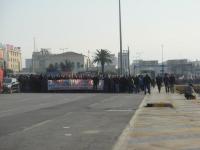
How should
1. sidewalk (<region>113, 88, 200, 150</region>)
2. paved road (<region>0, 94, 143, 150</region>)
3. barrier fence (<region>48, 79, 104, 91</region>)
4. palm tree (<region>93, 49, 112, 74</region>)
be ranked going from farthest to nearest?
palm tree (<region>93, 49, 112, 74</region>)
barrier fence (<region>48, 79, 104, 91</region>)
paved road (<region>0, 94, 143, 150</region>)
sidewalk (<region>113, 88, 200, 150</region>)

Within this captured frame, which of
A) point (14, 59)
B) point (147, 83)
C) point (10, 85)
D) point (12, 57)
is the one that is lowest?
point (10, 85)

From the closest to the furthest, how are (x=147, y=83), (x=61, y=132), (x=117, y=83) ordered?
1. (x=61, y=132)
2. (x=147, y=83)
3. (x=117, y=83)

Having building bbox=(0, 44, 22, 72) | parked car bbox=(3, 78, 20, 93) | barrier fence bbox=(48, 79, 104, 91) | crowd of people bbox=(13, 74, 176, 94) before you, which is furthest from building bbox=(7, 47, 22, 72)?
parked car bbox=(3, 78, 20, 93)

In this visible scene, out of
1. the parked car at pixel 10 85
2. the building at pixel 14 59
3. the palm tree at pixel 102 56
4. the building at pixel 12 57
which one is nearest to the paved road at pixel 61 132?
the parked car at pixel 10 85

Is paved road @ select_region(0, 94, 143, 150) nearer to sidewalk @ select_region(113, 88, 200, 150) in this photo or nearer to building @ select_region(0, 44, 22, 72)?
sidewalk @ select_region(113, 88, 200, 150)

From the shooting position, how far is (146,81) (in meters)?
46.8

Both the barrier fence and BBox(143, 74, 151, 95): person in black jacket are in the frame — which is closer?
BBox(143, 74, 151, 95): person in black jacket

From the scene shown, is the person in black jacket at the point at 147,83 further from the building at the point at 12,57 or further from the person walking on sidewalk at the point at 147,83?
the building at the point at 12,57

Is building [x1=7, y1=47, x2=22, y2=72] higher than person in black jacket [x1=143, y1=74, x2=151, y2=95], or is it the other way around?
building [x1=7, y1=47, x2=22, y2=72]

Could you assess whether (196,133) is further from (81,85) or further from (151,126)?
(81,85)

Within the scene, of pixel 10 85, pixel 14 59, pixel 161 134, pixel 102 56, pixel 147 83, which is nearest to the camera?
pixel 161 134

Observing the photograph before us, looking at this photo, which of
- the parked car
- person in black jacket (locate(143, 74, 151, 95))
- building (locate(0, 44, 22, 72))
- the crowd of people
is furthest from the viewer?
building (locate(0, 44, 22, 72))

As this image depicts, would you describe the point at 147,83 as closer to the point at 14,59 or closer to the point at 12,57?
the point at 12,57

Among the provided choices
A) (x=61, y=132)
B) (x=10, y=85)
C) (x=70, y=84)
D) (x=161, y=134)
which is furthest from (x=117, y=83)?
(x=161, y=134)
